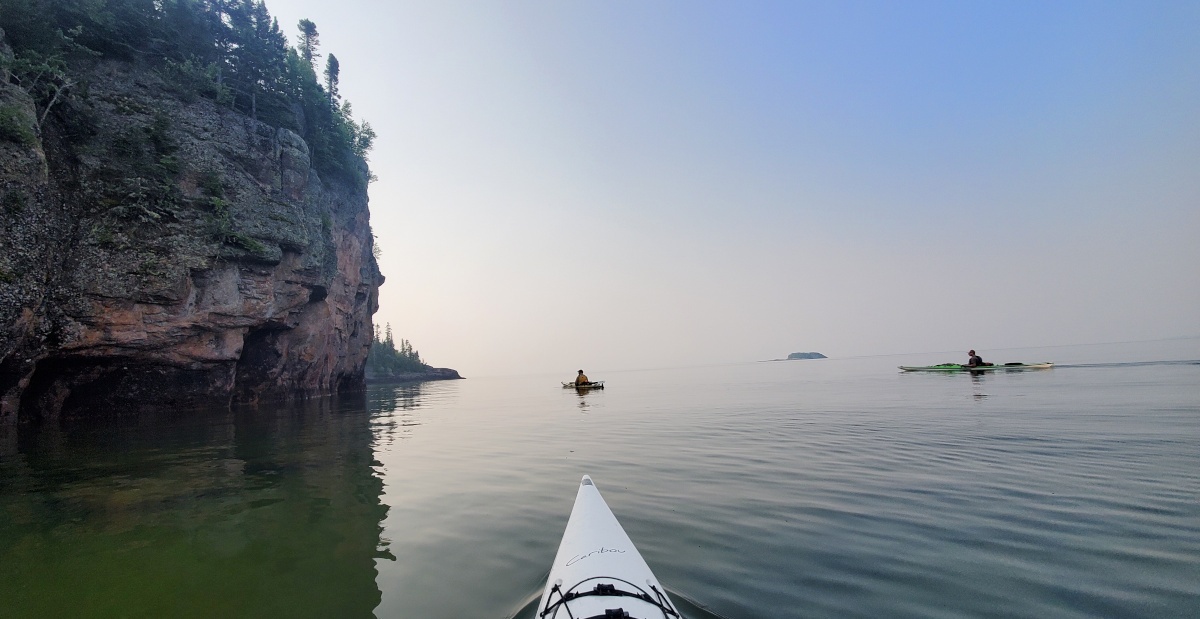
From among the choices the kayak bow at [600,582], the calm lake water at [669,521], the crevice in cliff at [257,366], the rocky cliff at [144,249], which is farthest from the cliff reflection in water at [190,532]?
the crevice in cliff at [257,366]

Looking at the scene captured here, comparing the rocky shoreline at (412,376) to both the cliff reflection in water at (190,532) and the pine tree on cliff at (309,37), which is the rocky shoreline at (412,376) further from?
the cliff reflection in water at (190,532)

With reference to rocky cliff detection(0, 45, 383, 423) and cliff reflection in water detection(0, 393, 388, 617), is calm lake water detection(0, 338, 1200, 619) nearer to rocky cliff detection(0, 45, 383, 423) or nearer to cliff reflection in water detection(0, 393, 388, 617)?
cliff reflection in water detection(0, 393, 388, 617)

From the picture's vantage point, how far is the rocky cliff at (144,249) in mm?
17641

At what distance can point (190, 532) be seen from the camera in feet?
21.3

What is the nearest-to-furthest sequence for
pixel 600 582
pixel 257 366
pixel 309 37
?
pixel 600 582, pixel 257 366, pixel 309 37

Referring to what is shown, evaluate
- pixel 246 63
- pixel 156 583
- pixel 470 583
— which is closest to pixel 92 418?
pixel 246 63

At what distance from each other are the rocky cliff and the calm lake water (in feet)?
29.0

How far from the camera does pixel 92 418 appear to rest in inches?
928

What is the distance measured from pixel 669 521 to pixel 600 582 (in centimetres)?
275

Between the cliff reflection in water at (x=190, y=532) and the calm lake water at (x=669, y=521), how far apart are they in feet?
0.13

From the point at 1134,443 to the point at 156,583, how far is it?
52.1 ft

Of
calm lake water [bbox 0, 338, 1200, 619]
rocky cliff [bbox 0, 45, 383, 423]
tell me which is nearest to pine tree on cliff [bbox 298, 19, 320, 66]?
rocky cliff [bbox 0, 45, 383, 423]

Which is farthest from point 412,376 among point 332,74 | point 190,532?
point 190,532

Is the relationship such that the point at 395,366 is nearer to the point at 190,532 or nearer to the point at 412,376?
the point at 412,376
